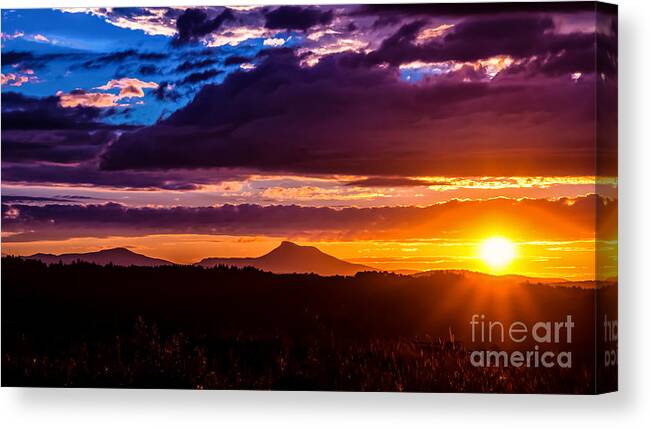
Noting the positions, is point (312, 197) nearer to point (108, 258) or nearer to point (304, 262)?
point (304, 262)

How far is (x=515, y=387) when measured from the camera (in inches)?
555

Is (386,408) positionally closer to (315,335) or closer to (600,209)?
(315,335)

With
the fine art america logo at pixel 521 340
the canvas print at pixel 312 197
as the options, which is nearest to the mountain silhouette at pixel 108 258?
the canvas print at pixel 312 197

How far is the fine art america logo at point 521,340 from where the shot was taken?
1401cm

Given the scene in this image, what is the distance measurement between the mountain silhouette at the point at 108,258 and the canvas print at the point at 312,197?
28 millimetres

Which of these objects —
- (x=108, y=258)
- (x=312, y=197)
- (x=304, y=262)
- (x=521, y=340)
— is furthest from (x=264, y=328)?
(x=521, y=340)

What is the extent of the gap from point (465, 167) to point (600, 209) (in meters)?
1.18

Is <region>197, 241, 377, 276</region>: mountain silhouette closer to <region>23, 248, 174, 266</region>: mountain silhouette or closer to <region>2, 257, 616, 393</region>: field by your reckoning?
<region>2, 257, 616, 393</region>: field

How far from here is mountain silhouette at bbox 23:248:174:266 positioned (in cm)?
1464

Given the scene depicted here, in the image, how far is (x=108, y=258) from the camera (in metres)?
14.7

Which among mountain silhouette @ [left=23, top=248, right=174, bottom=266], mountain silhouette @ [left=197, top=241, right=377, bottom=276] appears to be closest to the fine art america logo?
mountain silhouette @ [left=197, top=241, right=377, bottom=276]

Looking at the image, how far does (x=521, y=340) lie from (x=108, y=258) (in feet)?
12.0

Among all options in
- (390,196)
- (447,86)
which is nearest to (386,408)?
(390,196)

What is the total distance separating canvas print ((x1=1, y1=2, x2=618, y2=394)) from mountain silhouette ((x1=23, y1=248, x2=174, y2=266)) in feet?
0.09
